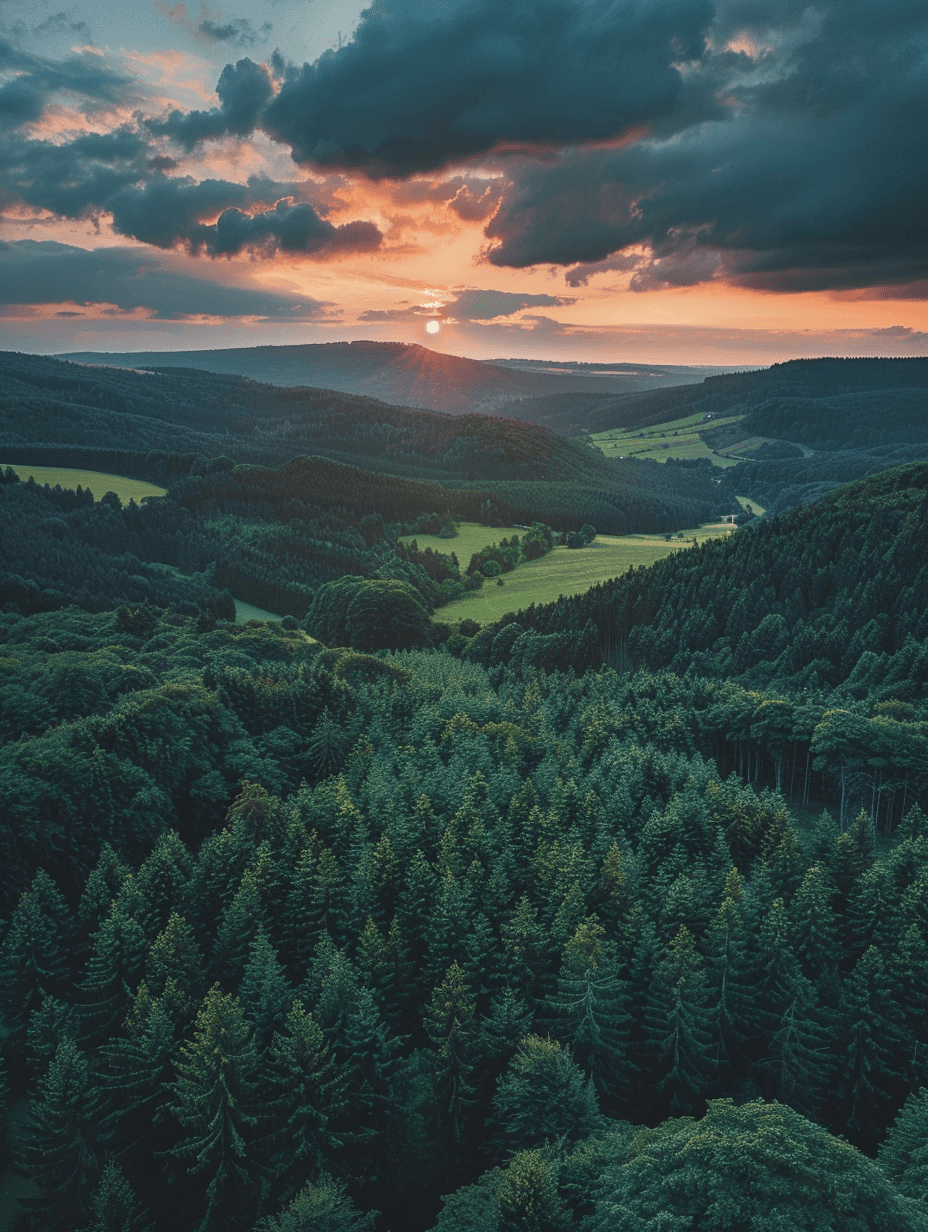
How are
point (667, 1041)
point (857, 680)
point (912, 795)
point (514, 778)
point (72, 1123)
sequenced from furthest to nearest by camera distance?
point (857, 680) → point (912, 795) → point (514, 778) → point (667, 1041) → point (72, 1123)

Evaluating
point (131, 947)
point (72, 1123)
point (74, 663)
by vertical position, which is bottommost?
point (72, 1123)

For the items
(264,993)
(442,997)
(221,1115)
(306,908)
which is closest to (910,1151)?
(442,997)

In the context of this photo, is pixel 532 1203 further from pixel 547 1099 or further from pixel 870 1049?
pixel 870 1049

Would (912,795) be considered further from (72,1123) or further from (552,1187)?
(72,1123)

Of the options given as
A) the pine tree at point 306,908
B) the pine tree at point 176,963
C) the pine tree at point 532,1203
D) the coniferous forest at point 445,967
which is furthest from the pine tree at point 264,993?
the pine tree at point 532,1203

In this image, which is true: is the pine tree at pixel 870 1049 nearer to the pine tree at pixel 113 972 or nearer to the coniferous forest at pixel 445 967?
the coniferous forest at pixel 445 967

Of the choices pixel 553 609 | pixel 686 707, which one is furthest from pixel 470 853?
pixel 553 609
